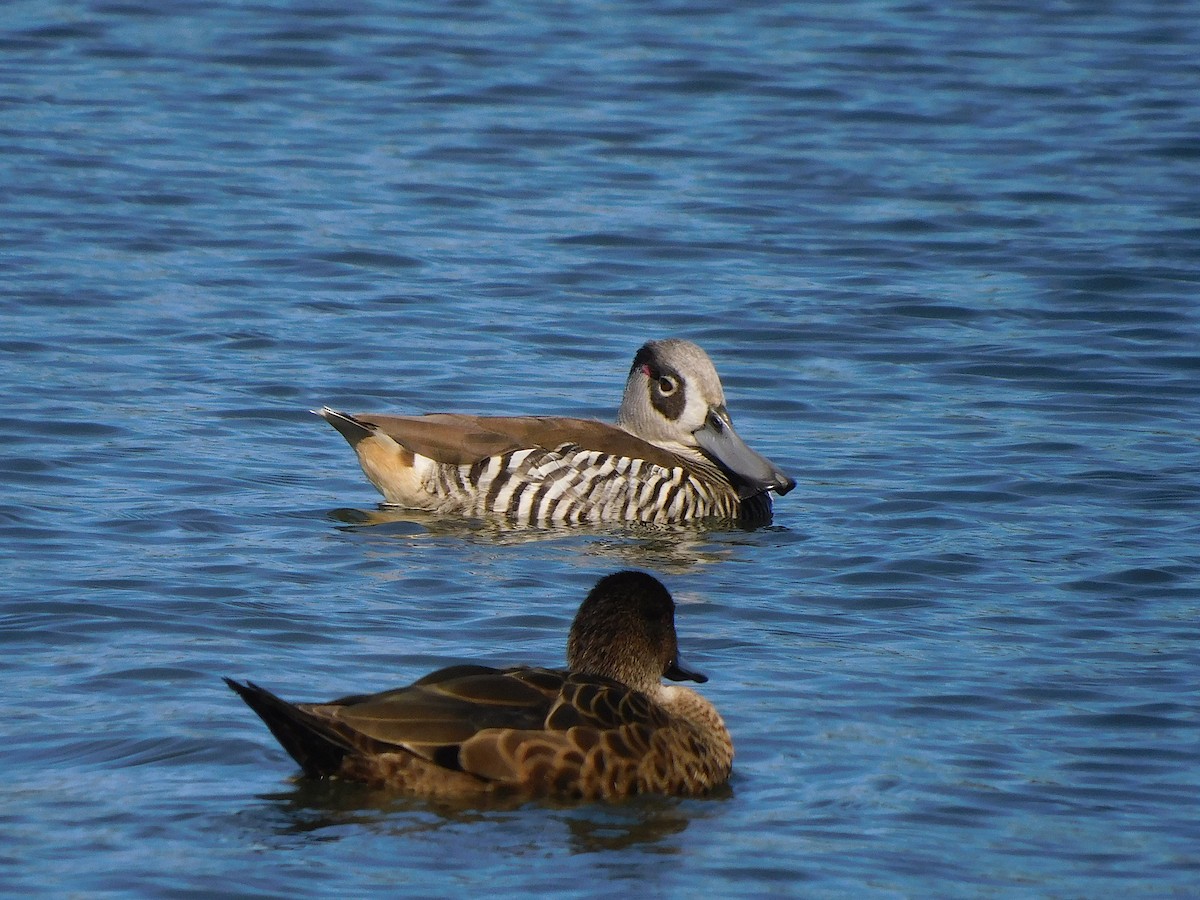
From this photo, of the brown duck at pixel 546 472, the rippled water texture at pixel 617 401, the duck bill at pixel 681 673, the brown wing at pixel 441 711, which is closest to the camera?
the brown wing at pixel 441 711

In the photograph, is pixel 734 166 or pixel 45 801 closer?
pixel 45 801

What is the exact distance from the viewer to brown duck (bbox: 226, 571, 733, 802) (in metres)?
6.22

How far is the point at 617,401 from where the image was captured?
40.4 feet

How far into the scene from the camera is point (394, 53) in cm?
2045

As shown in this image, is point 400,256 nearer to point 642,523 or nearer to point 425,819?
point 642,523

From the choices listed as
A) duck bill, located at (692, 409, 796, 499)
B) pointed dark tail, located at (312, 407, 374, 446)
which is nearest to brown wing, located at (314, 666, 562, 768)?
pointed dark tail, located at (312, 407, 374, 446)

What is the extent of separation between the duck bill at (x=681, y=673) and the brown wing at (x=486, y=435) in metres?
3.37

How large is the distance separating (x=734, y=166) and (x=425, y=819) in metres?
12.0

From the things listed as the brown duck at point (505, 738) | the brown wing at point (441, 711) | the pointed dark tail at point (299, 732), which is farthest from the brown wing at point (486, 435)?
the pointed dark tail at point (299, 732)

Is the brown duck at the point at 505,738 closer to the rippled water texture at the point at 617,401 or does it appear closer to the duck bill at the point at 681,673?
the rippled water texture at the point at 617,401

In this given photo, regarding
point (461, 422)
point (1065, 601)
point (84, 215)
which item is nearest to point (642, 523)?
point (461, 422)

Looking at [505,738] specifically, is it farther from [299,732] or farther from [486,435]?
[486,435]

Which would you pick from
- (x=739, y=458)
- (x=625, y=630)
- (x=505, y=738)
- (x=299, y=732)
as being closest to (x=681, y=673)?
(x=625, y=630)

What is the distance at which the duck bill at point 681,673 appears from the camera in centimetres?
709
